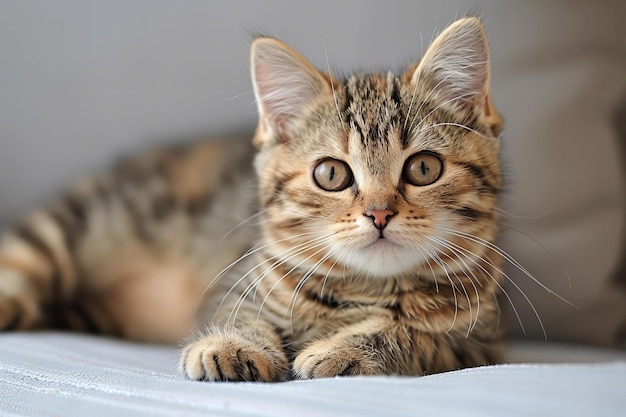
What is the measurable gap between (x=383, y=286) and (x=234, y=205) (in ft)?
1.87

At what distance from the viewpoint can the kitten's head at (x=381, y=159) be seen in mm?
949

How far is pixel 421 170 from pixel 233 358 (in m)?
0.39

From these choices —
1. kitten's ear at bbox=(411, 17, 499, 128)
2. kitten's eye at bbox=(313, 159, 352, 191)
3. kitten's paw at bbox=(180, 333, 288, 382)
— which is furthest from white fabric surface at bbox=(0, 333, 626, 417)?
kitten's ear at bbox=(411, 17, 499, 128)

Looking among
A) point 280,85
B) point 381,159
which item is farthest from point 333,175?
point 280,85

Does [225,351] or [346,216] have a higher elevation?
[346,216]

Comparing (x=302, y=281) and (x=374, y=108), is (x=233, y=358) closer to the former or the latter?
(x=302, y=281)

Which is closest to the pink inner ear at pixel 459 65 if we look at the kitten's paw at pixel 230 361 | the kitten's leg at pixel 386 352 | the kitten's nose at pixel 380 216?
the kitten's nose at pixel 380 216

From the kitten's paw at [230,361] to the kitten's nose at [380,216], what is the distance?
235mm

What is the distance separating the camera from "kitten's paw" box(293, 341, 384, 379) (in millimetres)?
859

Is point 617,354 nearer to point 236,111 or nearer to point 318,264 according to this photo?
point 318,264

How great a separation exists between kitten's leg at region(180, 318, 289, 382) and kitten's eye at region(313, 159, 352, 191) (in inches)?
9.8

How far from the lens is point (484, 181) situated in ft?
3.37

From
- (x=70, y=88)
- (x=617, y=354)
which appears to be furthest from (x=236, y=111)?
(x=617, y=354)

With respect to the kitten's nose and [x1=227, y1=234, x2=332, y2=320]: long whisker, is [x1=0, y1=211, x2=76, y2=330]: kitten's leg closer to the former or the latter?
[x1=227, y1=234, x2=332, y2=320]: long whisker
